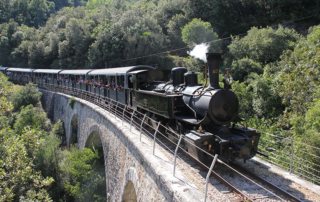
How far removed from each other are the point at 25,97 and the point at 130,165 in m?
24.0

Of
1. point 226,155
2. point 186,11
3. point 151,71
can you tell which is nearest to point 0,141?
point 151,71

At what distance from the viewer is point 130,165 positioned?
7.54m

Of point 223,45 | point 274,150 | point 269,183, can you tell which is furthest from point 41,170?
point 223,45

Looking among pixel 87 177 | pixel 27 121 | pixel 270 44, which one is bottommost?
pixel 87 177

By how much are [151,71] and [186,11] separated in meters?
35.9

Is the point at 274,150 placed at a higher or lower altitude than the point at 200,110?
lower

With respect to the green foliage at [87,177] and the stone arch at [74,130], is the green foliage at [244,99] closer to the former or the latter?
the green foliage at [87,177]

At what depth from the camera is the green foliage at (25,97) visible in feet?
84.1

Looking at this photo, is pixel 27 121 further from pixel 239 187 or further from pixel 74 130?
A: pixel 239 187

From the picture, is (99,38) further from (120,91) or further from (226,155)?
(226,155)

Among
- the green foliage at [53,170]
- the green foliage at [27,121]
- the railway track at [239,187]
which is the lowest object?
the green foliage at [53,170]

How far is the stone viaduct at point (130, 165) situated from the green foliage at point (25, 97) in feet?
41.2

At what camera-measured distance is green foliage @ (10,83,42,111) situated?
25.6 meters

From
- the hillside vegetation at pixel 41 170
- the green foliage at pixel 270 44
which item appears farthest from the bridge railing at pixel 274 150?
the green foliage at pixel 270 44
